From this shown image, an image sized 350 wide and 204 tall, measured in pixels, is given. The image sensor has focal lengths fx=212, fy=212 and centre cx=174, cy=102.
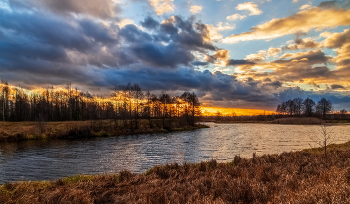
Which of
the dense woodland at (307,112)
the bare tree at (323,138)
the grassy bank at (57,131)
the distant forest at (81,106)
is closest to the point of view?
the bare tree at (323,138)

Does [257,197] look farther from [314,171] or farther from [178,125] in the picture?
[178,125]

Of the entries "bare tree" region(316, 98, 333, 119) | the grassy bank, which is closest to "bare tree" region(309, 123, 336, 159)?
the grassy bank

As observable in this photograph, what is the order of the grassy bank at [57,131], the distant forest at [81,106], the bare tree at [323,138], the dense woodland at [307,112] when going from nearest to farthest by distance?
1. the bare tree at [323,138]
2. the grassy bank at [57,131]
3. the distant forest at [81,106]
4. the dense woodland at [307,112]

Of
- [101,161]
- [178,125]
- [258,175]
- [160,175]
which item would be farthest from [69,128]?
[258,175]

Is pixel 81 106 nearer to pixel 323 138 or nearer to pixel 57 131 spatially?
pixel 57 131

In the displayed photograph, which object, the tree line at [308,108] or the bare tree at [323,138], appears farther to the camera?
the tree line at [308,108]

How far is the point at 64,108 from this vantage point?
9444 cm

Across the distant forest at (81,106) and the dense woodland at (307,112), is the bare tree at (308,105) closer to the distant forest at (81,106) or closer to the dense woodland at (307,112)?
the dense woodland at (307,112)

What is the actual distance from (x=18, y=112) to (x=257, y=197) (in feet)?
303

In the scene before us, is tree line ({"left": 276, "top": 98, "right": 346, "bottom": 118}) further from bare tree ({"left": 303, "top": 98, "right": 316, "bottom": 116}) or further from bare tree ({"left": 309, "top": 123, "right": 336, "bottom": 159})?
bare tree ({"left": 309, "top": 123, "right": 336, "bottom": 159})

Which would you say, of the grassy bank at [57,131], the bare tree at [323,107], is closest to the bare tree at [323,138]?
the grassy bank at [57,131]

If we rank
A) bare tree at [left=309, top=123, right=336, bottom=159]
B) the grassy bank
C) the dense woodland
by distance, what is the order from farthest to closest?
the dense woodland, the grassy bank, bare tree at [left=309, top=123, right=336, bottom=159]

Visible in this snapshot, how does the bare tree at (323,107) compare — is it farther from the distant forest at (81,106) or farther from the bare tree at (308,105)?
the distant forest at (81,106)

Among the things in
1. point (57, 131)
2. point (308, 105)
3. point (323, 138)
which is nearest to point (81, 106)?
point (57, 131)
